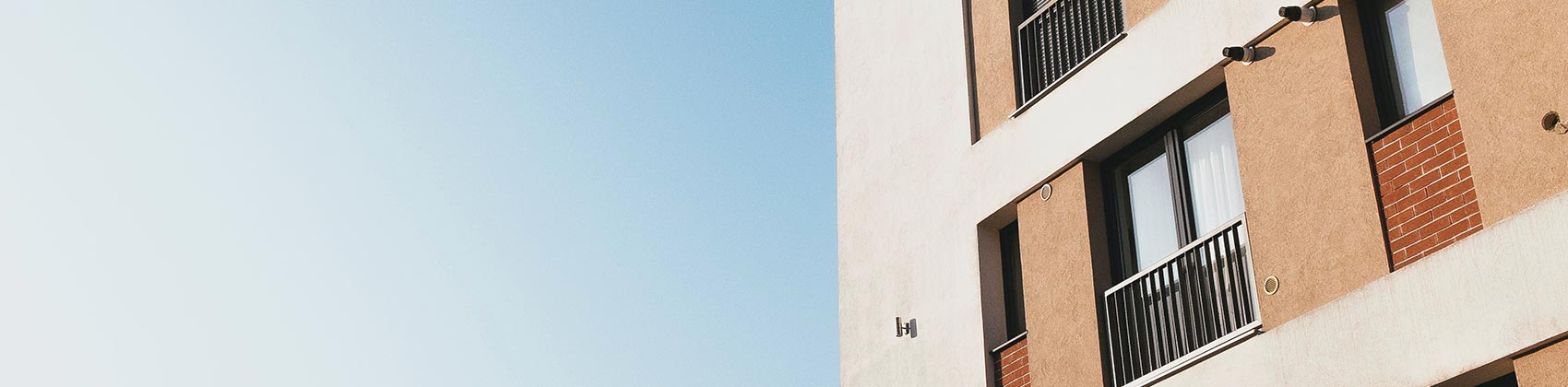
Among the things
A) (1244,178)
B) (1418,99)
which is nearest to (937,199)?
(1244,178)

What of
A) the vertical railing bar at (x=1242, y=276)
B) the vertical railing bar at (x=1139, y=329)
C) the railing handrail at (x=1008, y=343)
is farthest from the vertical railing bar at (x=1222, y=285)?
the railing handrail at (x=1008, y=343)

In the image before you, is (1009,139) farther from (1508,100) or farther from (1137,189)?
(1508,100)

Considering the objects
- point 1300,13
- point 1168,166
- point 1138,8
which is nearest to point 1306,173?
point 1300,13

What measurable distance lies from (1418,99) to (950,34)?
5101mm

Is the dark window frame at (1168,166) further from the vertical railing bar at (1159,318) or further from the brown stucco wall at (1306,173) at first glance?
the brown stucco wall at (1306,173)

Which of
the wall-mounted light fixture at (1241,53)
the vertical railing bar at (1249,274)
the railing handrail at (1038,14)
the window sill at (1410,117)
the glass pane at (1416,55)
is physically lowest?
the vertical railing bar at (1249,274)

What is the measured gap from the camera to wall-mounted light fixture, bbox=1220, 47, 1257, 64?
9578 millimetres

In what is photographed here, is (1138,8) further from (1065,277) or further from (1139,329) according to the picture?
(1139,329)

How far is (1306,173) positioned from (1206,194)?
4.31 ft

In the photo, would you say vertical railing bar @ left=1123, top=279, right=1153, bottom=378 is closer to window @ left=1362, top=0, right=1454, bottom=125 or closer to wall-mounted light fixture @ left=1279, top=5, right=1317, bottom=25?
wall-mounted light fixture @ left=1279, top=5, right=1317, bottom=25

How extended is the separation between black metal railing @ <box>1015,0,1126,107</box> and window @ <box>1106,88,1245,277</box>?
886mm

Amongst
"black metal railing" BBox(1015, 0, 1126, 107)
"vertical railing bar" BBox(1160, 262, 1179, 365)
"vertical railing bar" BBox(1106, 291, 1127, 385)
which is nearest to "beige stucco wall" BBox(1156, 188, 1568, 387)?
"vertical railing bar" BBox(1160, 262, 1179, 365)

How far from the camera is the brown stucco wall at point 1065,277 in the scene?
10.4 metres

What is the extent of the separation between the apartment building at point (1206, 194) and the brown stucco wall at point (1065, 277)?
19 millimetres
